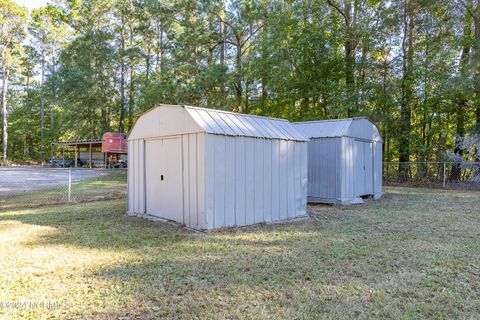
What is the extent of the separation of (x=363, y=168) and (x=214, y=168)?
5.70m

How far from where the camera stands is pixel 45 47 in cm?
3030

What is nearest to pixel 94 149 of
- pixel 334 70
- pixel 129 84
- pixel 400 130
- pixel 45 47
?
pixel 129 84

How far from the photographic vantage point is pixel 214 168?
550 cm

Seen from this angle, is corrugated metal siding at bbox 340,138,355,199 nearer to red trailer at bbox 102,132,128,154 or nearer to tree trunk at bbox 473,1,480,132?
tree trunk at bbox 473,1,480,132

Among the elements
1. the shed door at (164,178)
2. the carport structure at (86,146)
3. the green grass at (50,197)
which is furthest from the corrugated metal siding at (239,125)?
the carport structure at (86,146)

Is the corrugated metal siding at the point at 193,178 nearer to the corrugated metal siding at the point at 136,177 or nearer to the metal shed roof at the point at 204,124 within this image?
the metal shed roof at the point at 204,124

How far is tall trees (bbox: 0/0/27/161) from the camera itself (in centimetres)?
2683

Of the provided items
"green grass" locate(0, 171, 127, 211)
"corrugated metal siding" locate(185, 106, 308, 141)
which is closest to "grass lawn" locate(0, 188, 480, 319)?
"corrugated metal siding" locate(185, 106, 308, 141)

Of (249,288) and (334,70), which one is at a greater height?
(334,70)

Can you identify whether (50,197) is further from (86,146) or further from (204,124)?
(86,146)

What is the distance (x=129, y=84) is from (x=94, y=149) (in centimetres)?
586

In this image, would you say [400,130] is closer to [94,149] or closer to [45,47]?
[94,149]

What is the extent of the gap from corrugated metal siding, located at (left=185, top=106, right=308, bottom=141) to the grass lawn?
5.52ft

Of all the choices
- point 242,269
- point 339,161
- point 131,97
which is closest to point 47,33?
point 131,97
